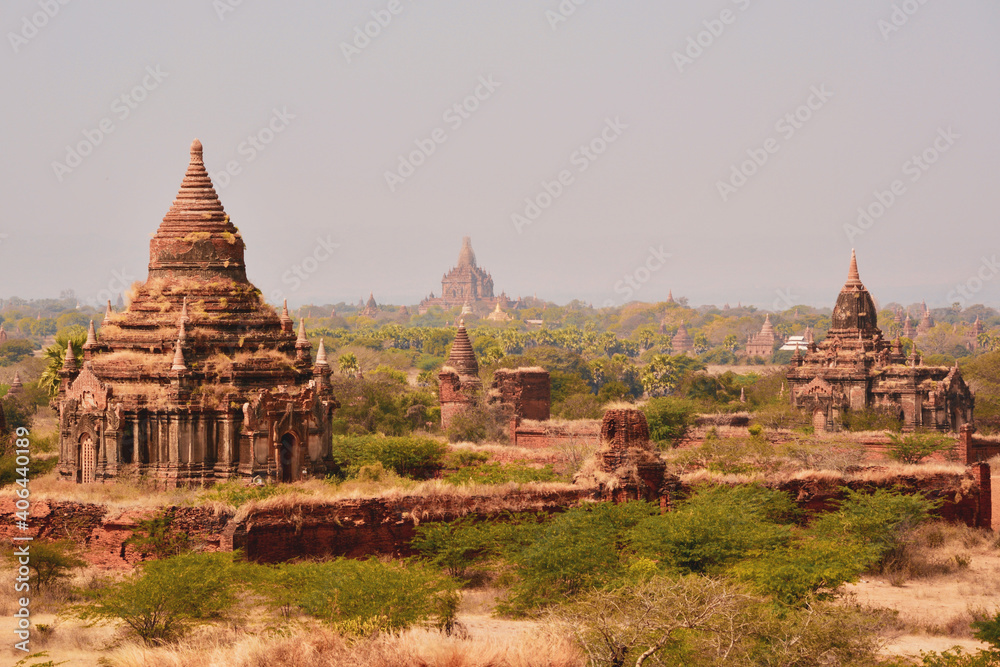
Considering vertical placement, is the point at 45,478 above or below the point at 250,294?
below

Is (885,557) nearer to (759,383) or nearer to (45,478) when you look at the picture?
(45,478)

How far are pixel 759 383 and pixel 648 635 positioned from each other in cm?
5867

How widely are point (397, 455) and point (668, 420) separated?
15.4m

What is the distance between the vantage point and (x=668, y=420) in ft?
172

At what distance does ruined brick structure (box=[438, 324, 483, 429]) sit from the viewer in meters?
58.8

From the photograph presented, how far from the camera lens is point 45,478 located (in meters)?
34.5

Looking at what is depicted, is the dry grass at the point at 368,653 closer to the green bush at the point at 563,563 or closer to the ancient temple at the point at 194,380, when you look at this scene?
the green bush at the point at 563,563

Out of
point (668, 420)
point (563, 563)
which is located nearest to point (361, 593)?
point (563, 563)

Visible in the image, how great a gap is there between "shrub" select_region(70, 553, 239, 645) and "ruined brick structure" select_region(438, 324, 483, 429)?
3369cm

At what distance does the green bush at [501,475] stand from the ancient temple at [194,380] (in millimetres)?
3434

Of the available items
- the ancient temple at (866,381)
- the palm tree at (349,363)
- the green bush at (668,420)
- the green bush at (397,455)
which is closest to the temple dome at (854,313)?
the ancient temple at (866,381)

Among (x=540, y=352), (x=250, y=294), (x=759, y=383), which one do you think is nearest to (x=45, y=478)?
(x=250, y=294)

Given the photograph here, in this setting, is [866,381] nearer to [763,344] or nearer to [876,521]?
[876,521]

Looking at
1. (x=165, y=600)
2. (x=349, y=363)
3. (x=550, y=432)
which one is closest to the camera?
(x=165, y=600)
